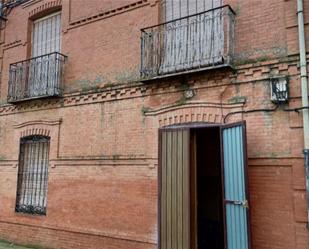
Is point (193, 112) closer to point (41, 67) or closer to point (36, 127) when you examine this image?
point (36, 127)

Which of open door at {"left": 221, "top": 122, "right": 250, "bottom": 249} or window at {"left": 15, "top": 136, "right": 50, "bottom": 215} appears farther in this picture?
window at {"left": 15, "top": 136, "right": 50, "bottom": 215}

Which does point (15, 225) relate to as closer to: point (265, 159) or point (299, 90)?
point (265, 159)

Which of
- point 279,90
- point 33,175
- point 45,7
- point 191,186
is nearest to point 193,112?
point 191,186

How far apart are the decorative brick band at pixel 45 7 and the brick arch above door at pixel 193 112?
4600 mm

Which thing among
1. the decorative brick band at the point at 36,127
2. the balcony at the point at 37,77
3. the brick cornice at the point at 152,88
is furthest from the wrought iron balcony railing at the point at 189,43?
the decorative brick band at the point at 36,127

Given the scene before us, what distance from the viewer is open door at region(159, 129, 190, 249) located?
22.1ft

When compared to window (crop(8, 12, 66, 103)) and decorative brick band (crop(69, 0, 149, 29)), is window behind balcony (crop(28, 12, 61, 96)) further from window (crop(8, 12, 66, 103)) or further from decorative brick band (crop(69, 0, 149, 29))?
decorative brick band (crop(69, 0, 149, 29))

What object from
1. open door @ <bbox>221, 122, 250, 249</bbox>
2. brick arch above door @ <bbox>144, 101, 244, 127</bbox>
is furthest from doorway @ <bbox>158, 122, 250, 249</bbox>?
brick arch above door @ <bbox>144, 101, 244, 127</bbox>

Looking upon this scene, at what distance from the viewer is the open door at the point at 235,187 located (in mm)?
5969

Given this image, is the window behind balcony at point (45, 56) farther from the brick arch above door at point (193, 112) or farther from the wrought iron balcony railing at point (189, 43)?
the brick arch above door at point (193, 112)

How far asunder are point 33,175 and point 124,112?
3599 mm

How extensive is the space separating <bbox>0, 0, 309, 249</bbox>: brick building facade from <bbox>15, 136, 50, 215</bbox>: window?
55 millimetres

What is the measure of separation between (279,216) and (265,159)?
95 cm

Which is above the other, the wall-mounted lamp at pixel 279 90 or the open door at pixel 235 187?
the wall-mounted lamp at pixel 279 90
